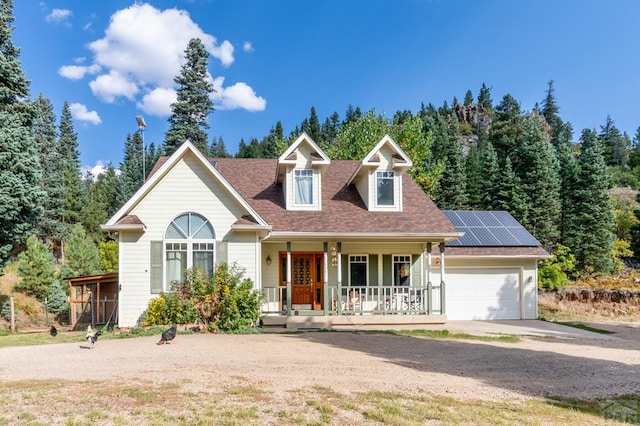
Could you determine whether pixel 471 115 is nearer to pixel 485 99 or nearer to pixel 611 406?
pixel 485 99

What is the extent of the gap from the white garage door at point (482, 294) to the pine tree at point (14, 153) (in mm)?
18721

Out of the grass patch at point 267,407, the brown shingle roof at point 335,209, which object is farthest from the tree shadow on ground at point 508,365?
the brown shingle roof at point 335,209

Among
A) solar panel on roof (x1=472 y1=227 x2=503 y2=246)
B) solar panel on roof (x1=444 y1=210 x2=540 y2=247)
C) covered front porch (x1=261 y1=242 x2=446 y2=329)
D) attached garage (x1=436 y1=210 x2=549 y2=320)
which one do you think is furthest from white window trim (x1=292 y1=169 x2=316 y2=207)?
solar panel on roof (x1=472 y1=227 x2=503 y2=246)

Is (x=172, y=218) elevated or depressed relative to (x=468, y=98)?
depressed

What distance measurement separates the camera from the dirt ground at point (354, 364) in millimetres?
7674

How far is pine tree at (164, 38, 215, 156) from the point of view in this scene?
41.5 m

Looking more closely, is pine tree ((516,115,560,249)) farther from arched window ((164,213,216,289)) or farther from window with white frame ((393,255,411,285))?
arched window ((164,213,216,289))

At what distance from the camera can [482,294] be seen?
18.9m

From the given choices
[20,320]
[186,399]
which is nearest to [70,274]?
[20,320]

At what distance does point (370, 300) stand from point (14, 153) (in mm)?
16406

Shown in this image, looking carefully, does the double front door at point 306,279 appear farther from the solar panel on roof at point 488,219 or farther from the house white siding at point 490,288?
the solar panel on roof at point 488,219

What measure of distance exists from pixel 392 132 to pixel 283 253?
69.4ft

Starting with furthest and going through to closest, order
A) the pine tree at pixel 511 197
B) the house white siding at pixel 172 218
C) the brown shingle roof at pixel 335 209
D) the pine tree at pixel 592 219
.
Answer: the pine tree at pixel 511 197 < the pine tree at pixel 592 219 < the brown shingle roof at pixel 335 209 < the house white siding at pixel 172 218

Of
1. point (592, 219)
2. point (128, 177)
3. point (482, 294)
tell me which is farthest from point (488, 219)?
point (128, 177)
